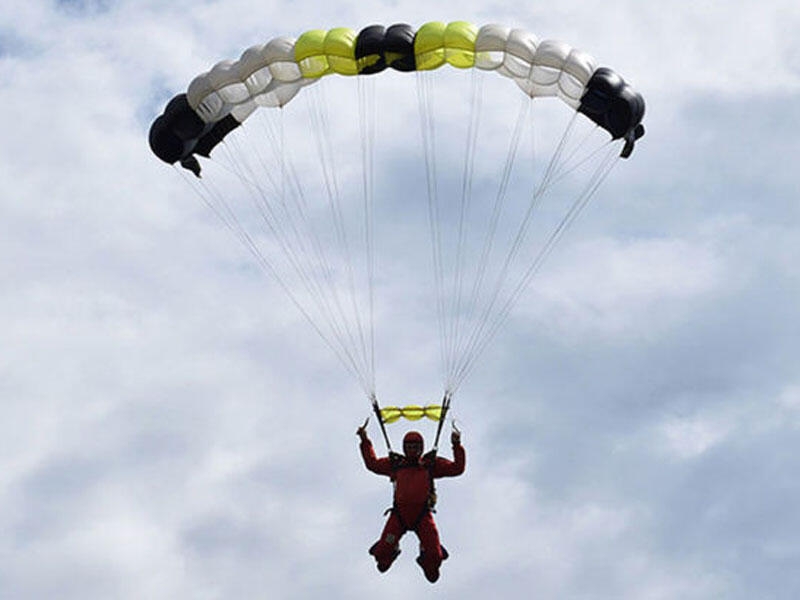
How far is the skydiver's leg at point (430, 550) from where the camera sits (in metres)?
25.0

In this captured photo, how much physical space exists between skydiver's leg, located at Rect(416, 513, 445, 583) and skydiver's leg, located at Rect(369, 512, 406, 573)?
33 centimetres

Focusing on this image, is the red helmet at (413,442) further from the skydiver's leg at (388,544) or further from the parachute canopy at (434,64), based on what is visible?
the parachute canopy at (434,64)

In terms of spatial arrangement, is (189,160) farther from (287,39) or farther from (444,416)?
(444,416)

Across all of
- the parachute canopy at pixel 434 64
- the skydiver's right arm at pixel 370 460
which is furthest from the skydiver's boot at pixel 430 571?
the parachute canopy at pixel 434 64

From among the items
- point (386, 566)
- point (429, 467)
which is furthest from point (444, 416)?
point (386, 566)

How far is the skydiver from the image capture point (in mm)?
24906

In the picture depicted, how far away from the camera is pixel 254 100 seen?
27.6m

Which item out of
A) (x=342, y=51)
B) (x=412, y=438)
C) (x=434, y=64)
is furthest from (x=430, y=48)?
(x=412, y=438)

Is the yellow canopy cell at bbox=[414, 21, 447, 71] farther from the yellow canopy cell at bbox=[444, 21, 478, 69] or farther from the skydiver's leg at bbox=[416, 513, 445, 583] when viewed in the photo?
the skydiver's leg at bbox=[416, 513, 445, 583]

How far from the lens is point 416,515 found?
25.0 metres

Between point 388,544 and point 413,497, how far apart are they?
2.66 ft

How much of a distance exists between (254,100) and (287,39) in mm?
1435

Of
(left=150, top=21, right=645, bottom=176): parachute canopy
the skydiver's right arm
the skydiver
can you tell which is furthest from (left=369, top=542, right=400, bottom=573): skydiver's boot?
(left=150, top=21, right=645, bottom=176): parachute canopy

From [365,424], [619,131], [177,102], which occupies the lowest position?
[365,424]
